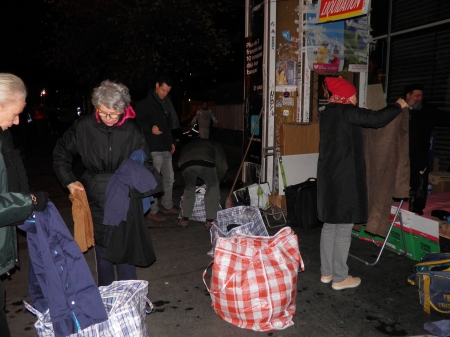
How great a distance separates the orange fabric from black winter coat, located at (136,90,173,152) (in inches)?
118

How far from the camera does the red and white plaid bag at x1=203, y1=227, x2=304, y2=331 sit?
315 cm

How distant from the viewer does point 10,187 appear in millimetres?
2373

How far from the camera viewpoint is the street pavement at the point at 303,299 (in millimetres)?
3297

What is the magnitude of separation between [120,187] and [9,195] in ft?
3.15

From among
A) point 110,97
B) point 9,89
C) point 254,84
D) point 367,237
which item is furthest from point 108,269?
point 254,84

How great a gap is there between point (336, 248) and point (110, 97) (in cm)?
249

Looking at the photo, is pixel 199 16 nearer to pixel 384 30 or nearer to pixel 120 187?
pixel 384 30

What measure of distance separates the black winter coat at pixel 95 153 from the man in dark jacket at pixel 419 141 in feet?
11.1

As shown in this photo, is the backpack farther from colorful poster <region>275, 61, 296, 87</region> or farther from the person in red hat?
colorful poster <region>275, 61, 296, 87</region>

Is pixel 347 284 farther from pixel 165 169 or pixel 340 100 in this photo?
pixel 165 169

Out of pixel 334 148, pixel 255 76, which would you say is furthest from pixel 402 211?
pixel 255 76

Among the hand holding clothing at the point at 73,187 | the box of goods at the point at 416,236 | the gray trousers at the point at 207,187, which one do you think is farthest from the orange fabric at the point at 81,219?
the box of goods at the point at 416,236

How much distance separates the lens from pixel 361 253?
4.95 meters

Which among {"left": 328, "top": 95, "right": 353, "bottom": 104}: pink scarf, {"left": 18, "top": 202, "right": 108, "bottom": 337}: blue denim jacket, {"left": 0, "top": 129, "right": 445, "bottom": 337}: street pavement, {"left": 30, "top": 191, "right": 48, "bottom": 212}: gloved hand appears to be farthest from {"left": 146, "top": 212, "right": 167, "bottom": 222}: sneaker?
{"left": 30, "top": 191, "right": 48, "bottom": 212}: gloved hand
